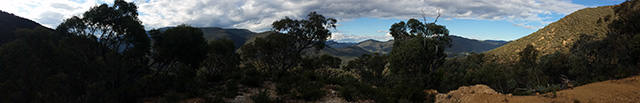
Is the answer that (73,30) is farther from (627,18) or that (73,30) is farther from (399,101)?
(627,18)

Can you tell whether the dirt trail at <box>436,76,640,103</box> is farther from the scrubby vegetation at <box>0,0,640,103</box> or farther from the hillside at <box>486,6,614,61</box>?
the hillside at <box>486,6,614,61</box>

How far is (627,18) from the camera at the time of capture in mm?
22750

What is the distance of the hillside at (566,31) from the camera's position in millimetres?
48875

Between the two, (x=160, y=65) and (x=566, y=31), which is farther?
(x=566, y=31)

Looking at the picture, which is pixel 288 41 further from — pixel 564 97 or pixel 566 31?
pixel 566 31

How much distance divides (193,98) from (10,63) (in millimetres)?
6214

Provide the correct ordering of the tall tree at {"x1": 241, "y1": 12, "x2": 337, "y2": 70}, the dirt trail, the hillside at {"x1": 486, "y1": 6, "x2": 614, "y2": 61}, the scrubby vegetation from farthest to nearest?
the hillside at {"x1": 486, "y1": 6, "x2": 614, "y2": 61} < the tall tree at {"x1": 241, "y1": 12, "x2": 337, "y2": 70} < the scrubby vegetation < the dirt trail

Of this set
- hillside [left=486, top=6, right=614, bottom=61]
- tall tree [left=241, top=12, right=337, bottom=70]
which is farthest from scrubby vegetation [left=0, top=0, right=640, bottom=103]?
hillside [left=486, top=6, right=614, bottom=61]

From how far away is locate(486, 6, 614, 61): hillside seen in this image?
160 ft

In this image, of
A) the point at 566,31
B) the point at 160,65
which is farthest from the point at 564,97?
the point at 566,31

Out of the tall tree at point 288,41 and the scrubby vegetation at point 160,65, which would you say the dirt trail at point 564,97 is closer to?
the scrubby vegetation at point 160,65

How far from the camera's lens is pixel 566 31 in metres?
54.9

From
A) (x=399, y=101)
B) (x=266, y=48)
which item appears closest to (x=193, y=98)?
(x=399, y=101)

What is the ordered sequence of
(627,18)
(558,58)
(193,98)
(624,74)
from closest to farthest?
(193,98) < (624,74) < (627,18) < (558,58)
